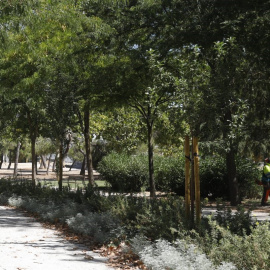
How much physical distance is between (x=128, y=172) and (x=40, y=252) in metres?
14.8

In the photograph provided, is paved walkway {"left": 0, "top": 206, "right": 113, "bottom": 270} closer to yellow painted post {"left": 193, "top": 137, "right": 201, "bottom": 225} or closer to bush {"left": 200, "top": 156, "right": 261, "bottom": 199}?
yellow painted post {"left": 193, "top": 137, "right": 201, "bottom": 225}

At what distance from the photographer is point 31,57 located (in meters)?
13.7

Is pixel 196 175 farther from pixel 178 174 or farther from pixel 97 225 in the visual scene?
pixel 178 174

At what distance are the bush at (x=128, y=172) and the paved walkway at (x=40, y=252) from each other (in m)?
11.7

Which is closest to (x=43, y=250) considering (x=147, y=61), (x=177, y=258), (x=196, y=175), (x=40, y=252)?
(x=40, y=252)

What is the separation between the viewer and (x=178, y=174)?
1900 centimetres

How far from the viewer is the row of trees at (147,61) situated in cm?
740

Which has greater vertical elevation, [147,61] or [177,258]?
[147,61]

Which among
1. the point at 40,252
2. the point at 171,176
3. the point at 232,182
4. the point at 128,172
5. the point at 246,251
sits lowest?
the point at 40,252

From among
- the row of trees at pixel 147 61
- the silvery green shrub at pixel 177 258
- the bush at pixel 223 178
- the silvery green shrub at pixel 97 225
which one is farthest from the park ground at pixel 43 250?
the bush at pixel 223 178

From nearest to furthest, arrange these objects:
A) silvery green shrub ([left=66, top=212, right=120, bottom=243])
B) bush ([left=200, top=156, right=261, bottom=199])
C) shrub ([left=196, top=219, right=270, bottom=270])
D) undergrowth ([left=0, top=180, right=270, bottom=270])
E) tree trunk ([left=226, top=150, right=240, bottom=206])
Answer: shrub ([left=196, top=219, right=270, bottom=270]) → undergrowth ([left=0, top=180, right=270, bottom=270]) → silvery green shrub ([left=66, top=212, right=120, bottom=243]) → tree trunk ([left=226, top=150, right=240, bottom=206]) → bush ([left=200, top=156, right=261, bottom=199])

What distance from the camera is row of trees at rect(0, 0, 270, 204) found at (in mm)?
7402

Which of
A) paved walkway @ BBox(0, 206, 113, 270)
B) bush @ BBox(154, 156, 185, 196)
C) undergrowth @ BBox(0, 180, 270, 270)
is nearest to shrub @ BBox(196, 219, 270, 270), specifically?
undergrowth @ BBox(0, 180, 270, 270)

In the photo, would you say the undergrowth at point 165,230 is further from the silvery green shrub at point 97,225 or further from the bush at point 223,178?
the bush at point 223,178
